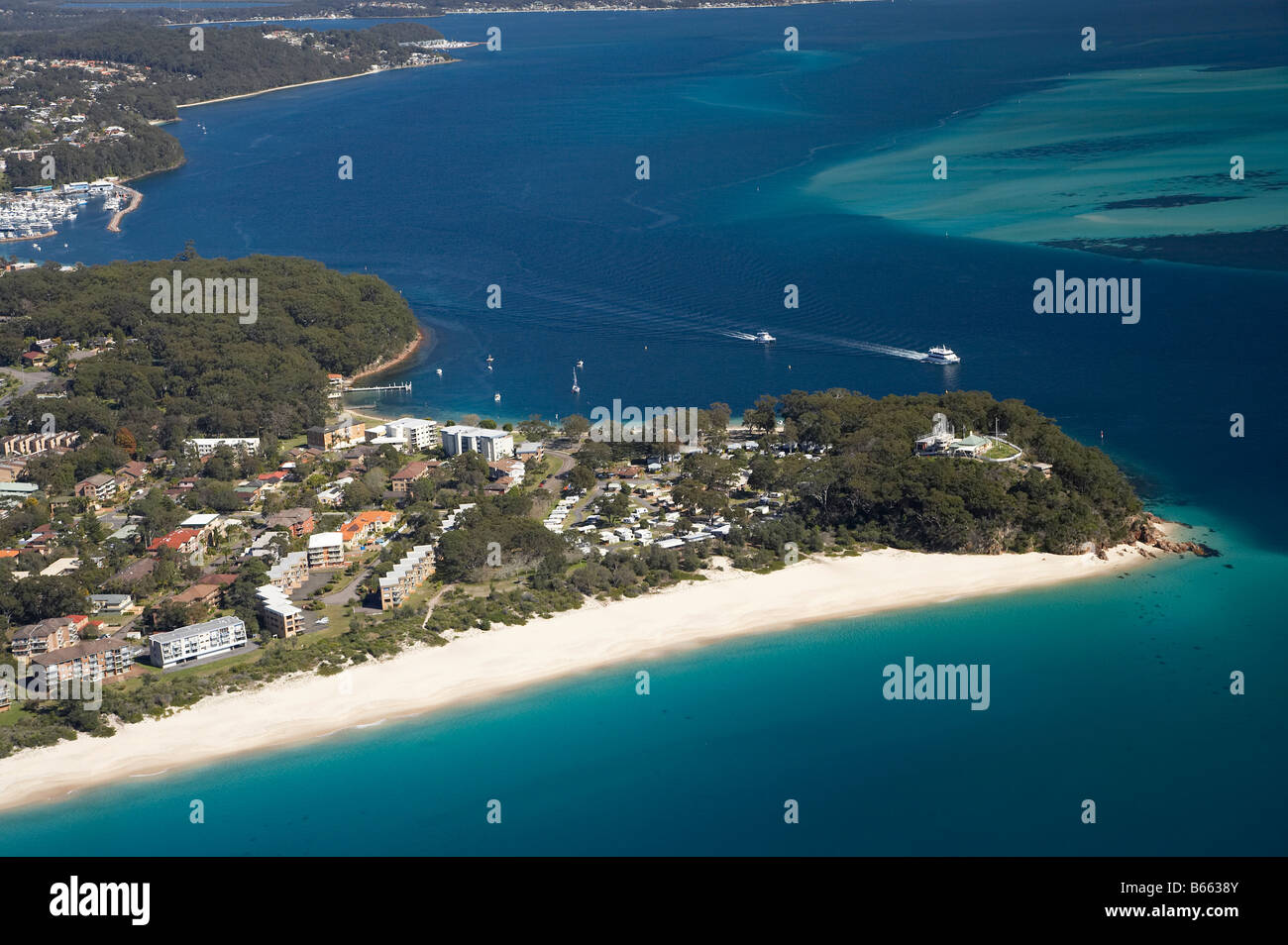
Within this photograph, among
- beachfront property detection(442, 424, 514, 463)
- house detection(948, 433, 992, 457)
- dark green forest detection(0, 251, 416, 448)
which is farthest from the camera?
dark green forest detection(0, 251, 416, 448)

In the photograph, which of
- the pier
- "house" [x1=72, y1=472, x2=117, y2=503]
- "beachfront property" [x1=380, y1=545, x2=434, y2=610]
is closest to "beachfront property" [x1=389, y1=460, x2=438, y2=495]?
"beachfront property" [x1=380, y1=545, x2=434, y2=610]

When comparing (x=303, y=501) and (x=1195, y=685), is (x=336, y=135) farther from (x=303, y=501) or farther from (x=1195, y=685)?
(x=1195, y=685)

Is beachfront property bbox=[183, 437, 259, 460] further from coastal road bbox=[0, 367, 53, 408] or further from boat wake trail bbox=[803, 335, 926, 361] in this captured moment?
boat wake trail bbox=[803, 335, 926, 361]

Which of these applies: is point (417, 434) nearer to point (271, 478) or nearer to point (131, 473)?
point (271, 478)

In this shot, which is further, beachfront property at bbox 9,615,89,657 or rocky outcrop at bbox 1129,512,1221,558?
rocky outcrop at bbox 1129,512,1221,558

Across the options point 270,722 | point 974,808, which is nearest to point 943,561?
point 974,808

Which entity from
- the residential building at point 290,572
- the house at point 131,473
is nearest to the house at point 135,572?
the residential building at point 290,572

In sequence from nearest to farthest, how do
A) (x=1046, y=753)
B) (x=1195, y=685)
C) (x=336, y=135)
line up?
1. (x=1046, y=753)
2. (x=1195, y=685)
3. (x=336, y=135)

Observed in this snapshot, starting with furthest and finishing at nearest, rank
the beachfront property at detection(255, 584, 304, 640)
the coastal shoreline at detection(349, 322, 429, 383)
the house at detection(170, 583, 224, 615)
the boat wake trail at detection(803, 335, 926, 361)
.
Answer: the coastal shoreline at detection(349, 322, 429, 383)
the boat wake trail at detection(803, 335, 926, 361)
the house at detection(170, 583, 224, 615)
the beachfront property at detection(255, 584, 304, 640)
